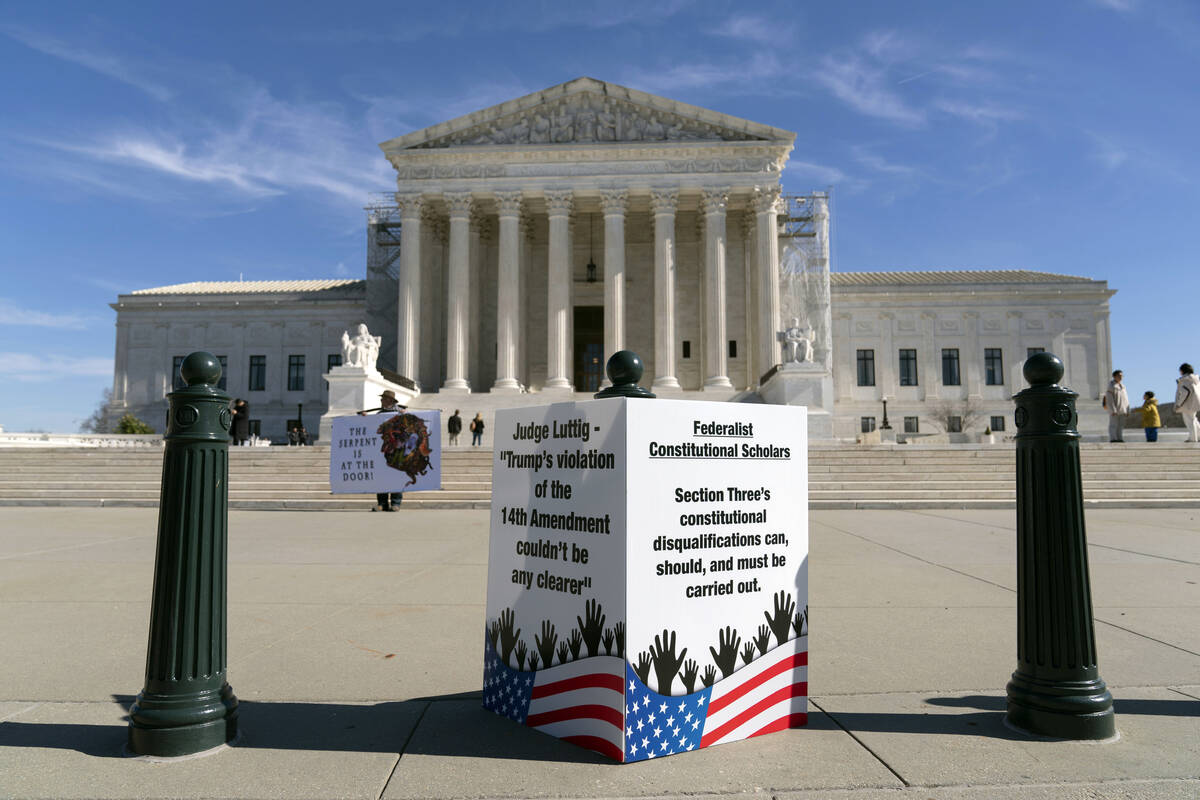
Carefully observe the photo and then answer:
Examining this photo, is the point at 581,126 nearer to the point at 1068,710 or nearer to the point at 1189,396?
the point at 1189,396

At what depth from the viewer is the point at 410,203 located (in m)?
39.2

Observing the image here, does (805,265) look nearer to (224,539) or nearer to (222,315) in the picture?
(222,315)

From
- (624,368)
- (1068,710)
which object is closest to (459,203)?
(624,368)

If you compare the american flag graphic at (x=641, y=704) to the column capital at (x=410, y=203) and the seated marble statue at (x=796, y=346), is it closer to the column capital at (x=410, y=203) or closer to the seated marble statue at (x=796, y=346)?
the seated marble statue at (x=796, y=346)

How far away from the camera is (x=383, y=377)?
34.9 m

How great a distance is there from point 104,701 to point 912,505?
633 inches

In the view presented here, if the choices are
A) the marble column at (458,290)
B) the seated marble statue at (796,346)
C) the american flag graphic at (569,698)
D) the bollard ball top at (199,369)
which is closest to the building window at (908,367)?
the seated marble statue at (796,346)

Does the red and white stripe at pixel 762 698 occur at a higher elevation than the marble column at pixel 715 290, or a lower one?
lower

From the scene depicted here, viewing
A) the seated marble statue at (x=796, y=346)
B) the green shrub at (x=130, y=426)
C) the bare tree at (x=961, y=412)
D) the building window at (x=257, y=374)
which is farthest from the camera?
the building window at (x=257, y=374)

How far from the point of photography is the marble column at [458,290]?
38469mm

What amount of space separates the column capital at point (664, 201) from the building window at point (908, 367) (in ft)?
→ 76.9

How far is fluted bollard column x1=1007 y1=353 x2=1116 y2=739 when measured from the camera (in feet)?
12.1

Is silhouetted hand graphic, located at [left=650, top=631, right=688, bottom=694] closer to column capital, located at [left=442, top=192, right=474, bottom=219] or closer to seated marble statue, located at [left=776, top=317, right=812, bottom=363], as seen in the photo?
seated marble statue, located at [left=776, top=317, right=812, bottom=363]

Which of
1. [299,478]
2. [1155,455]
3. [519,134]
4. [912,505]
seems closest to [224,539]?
[912,505]
